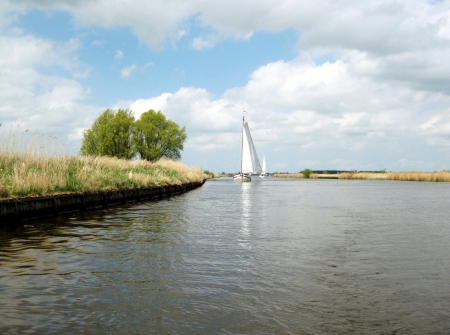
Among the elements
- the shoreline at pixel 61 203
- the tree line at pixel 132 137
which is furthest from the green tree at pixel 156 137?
the shoreline at pixel 61 203

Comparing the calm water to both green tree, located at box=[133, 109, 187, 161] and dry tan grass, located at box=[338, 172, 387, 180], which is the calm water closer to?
green tree, located at box=[133, 109, 187, 161]

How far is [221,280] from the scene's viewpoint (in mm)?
6172

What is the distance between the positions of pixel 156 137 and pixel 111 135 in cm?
672

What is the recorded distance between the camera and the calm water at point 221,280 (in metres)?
4.47

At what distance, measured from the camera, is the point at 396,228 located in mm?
12367

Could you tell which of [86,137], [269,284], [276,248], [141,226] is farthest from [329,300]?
[86,137]

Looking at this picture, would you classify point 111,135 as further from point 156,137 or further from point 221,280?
point 221,280

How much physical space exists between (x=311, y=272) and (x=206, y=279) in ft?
5.76

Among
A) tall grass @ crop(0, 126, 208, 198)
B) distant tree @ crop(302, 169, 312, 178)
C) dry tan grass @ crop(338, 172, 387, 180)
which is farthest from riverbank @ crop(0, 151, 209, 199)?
distant tree @ crop(302, 169, 312, 178)

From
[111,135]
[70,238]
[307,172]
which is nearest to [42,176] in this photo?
[70,238]

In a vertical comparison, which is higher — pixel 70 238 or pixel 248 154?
pixel 248 154

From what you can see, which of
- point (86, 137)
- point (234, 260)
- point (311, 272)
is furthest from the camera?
point (86, 137)

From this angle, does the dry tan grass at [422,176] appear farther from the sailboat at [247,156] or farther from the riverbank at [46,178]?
the riverbank at [46,178]

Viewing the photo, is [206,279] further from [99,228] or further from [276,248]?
[99,228]
